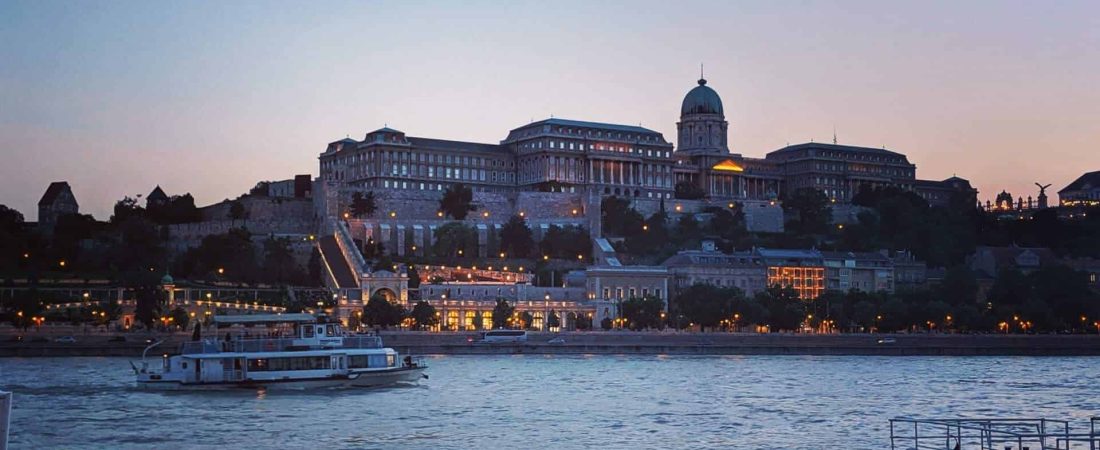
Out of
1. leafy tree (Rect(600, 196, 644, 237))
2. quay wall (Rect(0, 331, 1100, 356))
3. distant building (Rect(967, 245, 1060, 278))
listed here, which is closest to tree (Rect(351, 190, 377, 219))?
leafy tree (Rect(600, 196, 644, 237))

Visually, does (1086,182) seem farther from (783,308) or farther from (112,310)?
(112,310)

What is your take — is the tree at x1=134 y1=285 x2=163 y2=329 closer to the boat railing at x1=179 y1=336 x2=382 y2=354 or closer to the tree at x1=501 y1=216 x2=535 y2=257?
the boat railing at x1=179 y1=336 x2=382 y2=354

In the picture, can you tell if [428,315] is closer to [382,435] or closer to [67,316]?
[67,316]

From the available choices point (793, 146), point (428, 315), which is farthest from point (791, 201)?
point (428, 315)

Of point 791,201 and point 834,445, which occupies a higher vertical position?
point 791,201

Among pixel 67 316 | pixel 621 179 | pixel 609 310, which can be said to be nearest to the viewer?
pixel 67 316

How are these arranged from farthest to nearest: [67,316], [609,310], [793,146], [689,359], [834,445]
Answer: [793,146], [609,310], [67,316], [689,359], [834,445]

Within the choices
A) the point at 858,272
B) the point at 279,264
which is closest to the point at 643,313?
the point at 858,272
